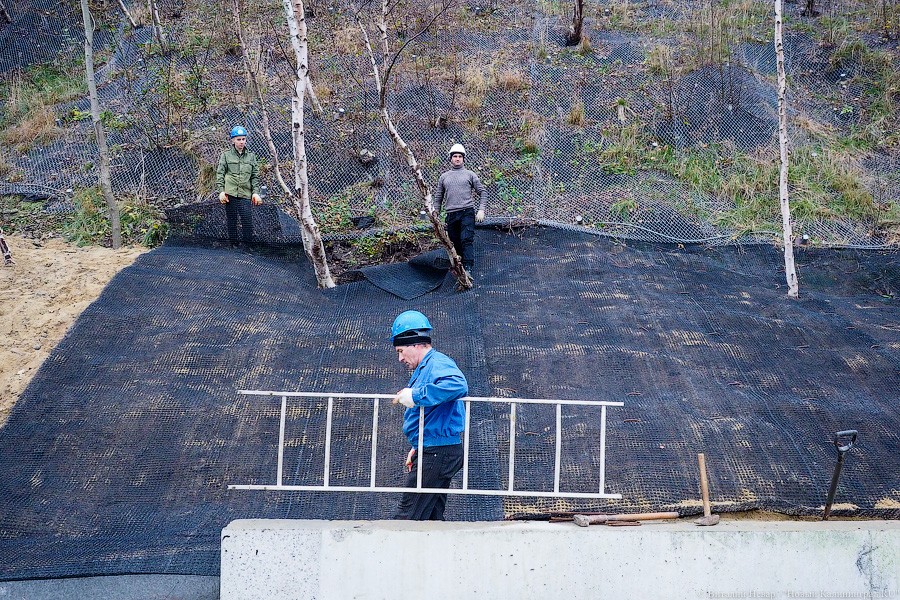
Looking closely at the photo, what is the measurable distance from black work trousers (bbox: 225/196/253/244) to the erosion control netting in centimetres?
135

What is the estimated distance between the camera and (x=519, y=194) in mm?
9391

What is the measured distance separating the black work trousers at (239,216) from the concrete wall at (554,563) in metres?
5.09

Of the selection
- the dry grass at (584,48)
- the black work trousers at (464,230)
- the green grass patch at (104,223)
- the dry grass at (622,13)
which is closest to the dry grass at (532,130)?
the dry grass at (584,48)

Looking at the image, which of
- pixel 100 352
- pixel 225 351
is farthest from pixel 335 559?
pixel 100 352

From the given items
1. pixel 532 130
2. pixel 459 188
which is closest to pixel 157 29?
pixel 532 130

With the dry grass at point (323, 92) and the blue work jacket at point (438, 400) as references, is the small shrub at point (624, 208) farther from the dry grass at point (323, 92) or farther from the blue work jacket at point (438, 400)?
the blue work jacket at point (438, 400)

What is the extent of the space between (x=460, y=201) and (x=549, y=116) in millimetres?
4163

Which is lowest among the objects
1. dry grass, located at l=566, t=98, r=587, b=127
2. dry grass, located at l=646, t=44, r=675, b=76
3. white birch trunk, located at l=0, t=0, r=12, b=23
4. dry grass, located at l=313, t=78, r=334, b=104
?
dry grass, located at l=566, t=98, r=587, b=127

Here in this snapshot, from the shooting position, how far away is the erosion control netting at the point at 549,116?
30.9 feet

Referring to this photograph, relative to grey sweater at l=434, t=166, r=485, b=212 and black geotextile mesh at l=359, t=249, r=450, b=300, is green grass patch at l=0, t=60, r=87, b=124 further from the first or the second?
grey sweater at l=434, t=166, r=485, b=212

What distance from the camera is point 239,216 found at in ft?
26.3

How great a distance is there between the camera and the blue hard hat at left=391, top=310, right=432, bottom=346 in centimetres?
373

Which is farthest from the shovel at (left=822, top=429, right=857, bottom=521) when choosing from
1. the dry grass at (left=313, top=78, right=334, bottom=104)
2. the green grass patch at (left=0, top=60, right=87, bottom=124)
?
the green grass patch at (left=0, top=60, right=87, bottom=124)

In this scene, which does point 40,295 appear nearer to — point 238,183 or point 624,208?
point 238,183
